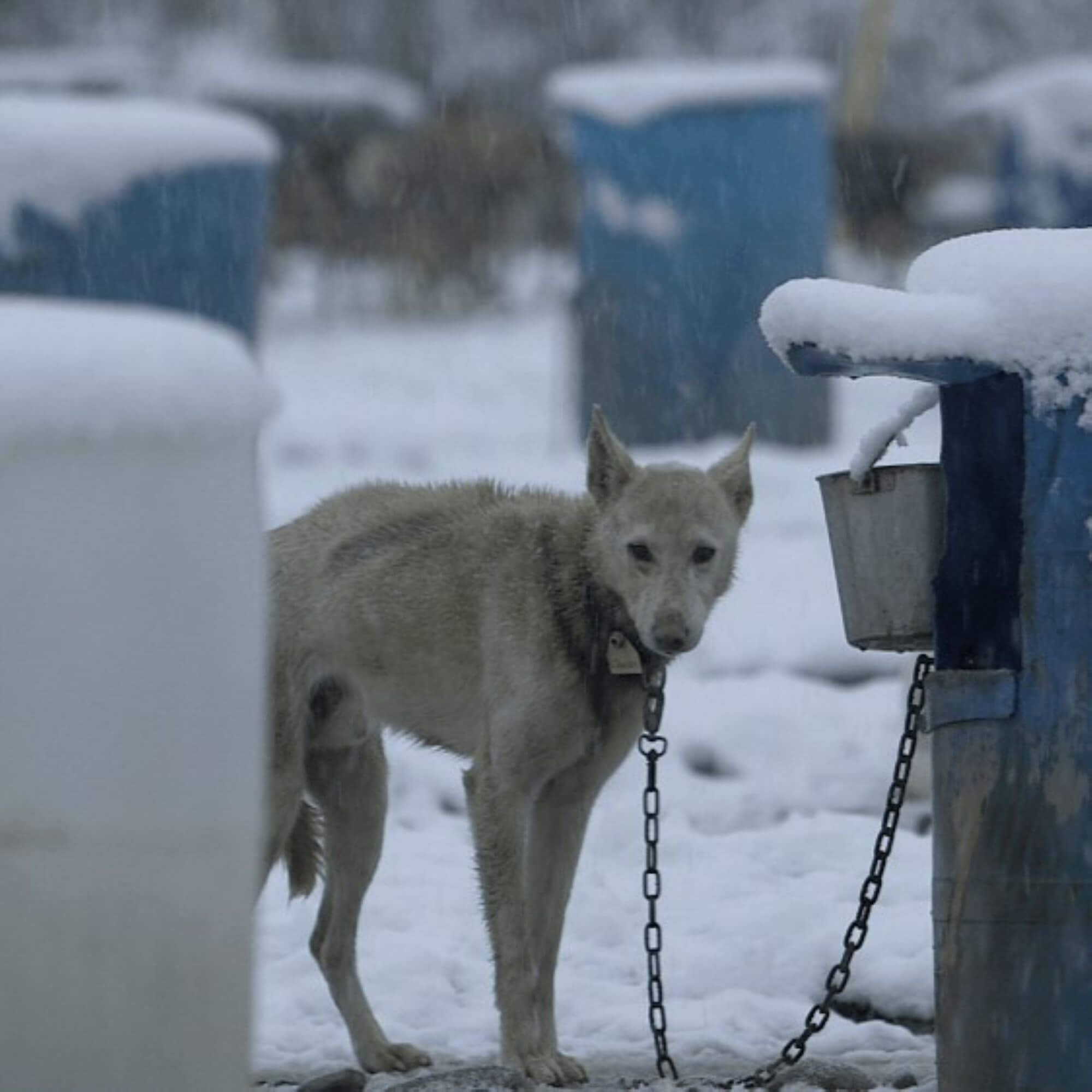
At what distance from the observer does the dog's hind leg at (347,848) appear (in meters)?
6.70

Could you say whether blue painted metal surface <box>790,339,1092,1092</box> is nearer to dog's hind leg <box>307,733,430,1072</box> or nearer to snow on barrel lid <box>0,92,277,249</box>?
dog's hind leg <box>307,733,430,1072</box>

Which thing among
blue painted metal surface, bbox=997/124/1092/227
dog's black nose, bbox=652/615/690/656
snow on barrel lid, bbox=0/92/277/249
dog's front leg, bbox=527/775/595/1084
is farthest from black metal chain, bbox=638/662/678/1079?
blue painted metal surface, bbox=997/124/1092/227

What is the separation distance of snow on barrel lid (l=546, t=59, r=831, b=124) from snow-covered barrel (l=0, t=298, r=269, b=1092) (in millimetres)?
12757

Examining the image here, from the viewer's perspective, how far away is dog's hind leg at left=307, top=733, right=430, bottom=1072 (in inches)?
264

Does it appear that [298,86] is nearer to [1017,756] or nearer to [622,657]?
[622,657]

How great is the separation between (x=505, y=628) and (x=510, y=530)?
343 millimetres

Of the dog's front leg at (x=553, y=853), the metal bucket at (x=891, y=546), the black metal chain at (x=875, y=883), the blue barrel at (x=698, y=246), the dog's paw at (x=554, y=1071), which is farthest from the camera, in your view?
the blue barrel at (x=698, y=246)

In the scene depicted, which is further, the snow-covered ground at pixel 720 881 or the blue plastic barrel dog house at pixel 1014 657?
the snow-covered ground at pixel 720 881

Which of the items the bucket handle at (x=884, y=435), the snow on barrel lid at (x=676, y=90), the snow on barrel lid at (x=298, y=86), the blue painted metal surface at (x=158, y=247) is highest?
the snow on barrel lid at (x=298, y=86)

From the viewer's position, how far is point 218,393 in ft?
11.8

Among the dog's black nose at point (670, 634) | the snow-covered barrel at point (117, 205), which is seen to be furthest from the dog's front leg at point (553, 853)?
the snow-covered barrel at point (117, 205)

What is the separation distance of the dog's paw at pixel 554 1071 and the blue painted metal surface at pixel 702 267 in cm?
1003

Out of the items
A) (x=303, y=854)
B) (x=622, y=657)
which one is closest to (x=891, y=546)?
(x=622, y=657)

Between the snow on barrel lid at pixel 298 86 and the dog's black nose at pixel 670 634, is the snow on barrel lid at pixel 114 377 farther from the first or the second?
the snow on barrel lid at pixel 298 86
